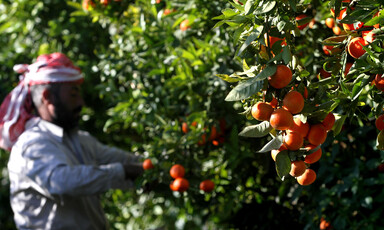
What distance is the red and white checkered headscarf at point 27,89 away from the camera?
2.63 metres

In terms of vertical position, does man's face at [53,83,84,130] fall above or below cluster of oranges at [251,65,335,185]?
below

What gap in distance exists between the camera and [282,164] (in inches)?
42.0

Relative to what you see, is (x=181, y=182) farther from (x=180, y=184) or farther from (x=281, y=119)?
(x=281, y=119)

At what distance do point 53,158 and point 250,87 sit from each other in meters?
1.57

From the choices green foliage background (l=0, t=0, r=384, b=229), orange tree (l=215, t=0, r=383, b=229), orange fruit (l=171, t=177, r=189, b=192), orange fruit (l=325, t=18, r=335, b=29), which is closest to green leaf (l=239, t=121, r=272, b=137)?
orange tree (l=215, t=0, r=383, b=229)

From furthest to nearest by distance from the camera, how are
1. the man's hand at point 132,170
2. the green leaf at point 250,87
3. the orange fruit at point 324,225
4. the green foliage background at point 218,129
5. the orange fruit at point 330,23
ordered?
1. the man's hand at point 132,170
2. the orange fruit at point 324,225
3. the green foliage background at point 218,129
4. the orange fruit at point 330,23
5. the green leaf at point 250,87

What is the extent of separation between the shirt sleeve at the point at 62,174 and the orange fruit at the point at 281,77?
57.9 inches

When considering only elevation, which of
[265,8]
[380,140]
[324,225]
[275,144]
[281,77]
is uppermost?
[265,8]

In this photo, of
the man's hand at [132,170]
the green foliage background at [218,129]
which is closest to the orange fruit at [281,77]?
the green foliage background at [218,129]

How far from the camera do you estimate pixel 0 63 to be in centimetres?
353

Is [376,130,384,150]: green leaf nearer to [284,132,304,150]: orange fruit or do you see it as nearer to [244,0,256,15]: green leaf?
[284,132,304,150]: orange fruit

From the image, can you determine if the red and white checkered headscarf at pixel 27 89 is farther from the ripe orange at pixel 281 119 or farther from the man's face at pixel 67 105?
the ripe orange at pixel 281 119

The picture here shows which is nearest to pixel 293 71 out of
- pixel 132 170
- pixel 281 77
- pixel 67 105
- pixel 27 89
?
pixel 281 77

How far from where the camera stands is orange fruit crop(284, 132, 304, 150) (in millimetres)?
1052
